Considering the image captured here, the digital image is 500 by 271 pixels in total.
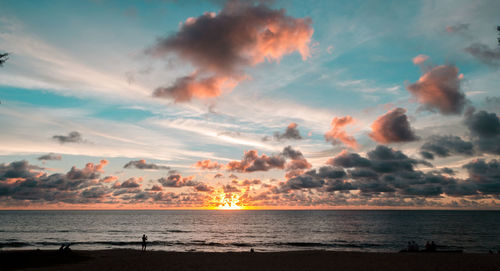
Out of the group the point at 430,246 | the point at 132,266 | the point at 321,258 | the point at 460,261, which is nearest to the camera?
the point at 132,266

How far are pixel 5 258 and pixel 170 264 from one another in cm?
1569

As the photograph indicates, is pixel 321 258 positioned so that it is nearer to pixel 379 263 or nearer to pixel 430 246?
pixel 379 263

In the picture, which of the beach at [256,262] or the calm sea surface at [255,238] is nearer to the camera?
the beach at [256,262]

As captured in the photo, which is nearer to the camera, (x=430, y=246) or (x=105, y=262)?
(x=105, y=262)

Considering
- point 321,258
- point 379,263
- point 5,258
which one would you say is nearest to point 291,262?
point 321,258

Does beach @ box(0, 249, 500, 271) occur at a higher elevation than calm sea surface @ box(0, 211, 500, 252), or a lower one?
higher

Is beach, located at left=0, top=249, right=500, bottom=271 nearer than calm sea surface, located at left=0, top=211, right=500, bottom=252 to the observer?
Yes

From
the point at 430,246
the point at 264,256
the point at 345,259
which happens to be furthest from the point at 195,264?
the point at 430,246

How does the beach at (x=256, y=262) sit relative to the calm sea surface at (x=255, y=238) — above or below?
above

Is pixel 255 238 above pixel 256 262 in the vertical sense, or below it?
below

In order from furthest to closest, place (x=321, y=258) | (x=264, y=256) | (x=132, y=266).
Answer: (x=264, y=256), (x=321, y=258), (x=132, y=266)

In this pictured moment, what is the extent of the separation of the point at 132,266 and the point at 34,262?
959 cm

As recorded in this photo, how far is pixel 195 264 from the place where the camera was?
26672 millimetres

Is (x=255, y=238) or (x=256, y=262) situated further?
(x=255, y=238)
